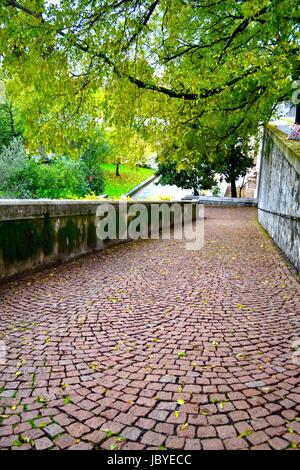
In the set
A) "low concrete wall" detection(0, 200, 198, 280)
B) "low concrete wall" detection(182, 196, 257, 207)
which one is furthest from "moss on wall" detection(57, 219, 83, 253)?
"low concrete wall" detection(182, 196, 257, 207)

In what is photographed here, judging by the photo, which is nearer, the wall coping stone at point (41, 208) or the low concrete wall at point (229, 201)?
the wall coping stone at point (41, 208)

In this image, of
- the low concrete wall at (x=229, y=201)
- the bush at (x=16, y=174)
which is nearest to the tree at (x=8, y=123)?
the bush at (x=16, y=174)

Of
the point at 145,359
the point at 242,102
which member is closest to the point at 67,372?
the point at 145,359

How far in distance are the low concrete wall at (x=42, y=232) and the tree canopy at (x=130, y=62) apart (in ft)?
4.23

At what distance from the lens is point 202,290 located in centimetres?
525

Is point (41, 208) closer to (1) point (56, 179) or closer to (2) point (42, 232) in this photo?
(2) point (42, 232)

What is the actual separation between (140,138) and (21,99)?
12.1 feet

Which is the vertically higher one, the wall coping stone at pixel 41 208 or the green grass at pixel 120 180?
the green grass at pixel 120 180

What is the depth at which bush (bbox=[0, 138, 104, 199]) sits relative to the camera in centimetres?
2092

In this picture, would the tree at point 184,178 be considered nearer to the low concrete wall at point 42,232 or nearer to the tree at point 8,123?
the tree at point 8,123

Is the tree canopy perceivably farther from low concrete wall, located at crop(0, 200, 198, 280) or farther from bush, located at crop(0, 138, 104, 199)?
bush, located at crop(0, 138, 104, 199)

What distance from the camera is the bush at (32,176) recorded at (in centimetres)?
2092

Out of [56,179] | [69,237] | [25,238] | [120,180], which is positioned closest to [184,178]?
[56,179]

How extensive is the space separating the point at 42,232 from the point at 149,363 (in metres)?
3.70
